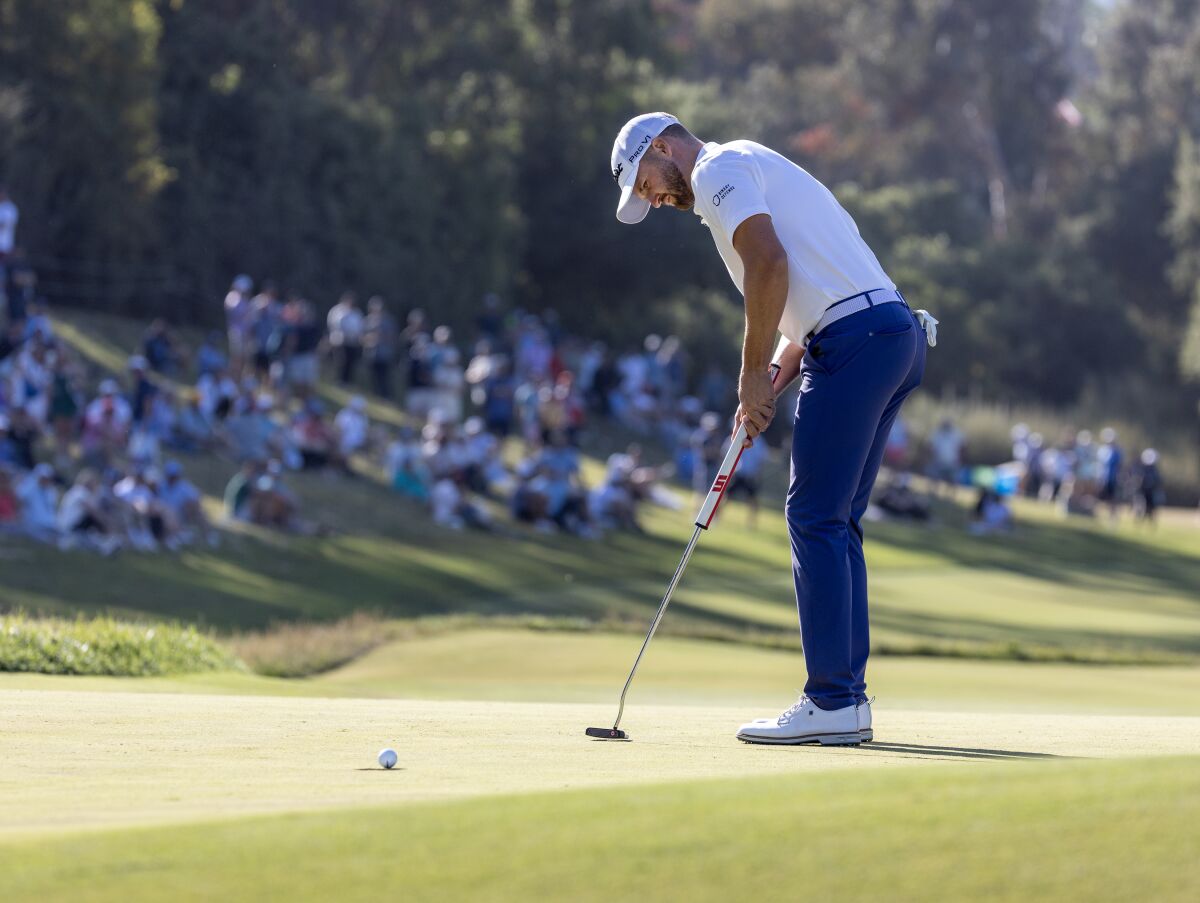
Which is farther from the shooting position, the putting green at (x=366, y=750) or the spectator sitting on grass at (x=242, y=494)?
the spectator sitting on grass at (x=242, y=494)

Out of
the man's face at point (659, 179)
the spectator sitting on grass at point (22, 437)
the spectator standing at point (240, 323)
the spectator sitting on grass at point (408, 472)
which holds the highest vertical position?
the spectator standing at point (240, 323)

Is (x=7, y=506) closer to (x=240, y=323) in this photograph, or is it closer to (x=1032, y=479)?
(x=240, y=323)

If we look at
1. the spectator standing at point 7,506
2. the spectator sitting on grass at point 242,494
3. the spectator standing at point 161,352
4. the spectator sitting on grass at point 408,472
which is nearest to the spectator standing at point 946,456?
the spectator sitting on grass at point 408,472

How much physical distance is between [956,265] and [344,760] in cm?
6252

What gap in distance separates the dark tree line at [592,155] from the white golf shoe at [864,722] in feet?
101

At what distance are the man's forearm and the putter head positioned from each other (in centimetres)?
118

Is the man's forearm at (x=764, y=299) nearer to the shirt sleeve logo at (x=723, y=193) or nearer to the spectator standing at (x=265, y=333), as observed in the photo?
the shirt sleeve logo at (x=723, y=193)

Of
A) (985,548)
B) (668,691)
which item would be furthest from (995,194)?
(668,691)

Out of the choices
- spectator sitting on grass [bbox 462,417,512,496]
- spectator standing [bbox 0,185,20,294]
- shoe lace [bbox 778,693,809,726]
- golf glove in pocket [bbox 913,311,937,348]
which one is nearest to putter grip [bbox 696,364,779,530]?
golf glove in pocket [bbox 913,311,937,348]

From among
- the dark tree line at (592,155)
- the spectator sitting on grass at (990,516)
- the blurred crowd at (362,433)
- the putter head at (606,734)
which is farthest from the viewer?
the spectator sitting on grass at (990,516)

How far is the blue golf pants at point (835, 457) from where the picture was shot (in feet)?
18.3

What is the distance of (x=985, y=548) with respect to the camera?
1407 inches

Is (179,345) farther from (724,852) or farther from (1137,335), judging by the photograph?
(1137,335)

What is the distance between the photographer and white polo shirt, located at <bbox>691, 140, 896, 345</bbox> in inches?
220
